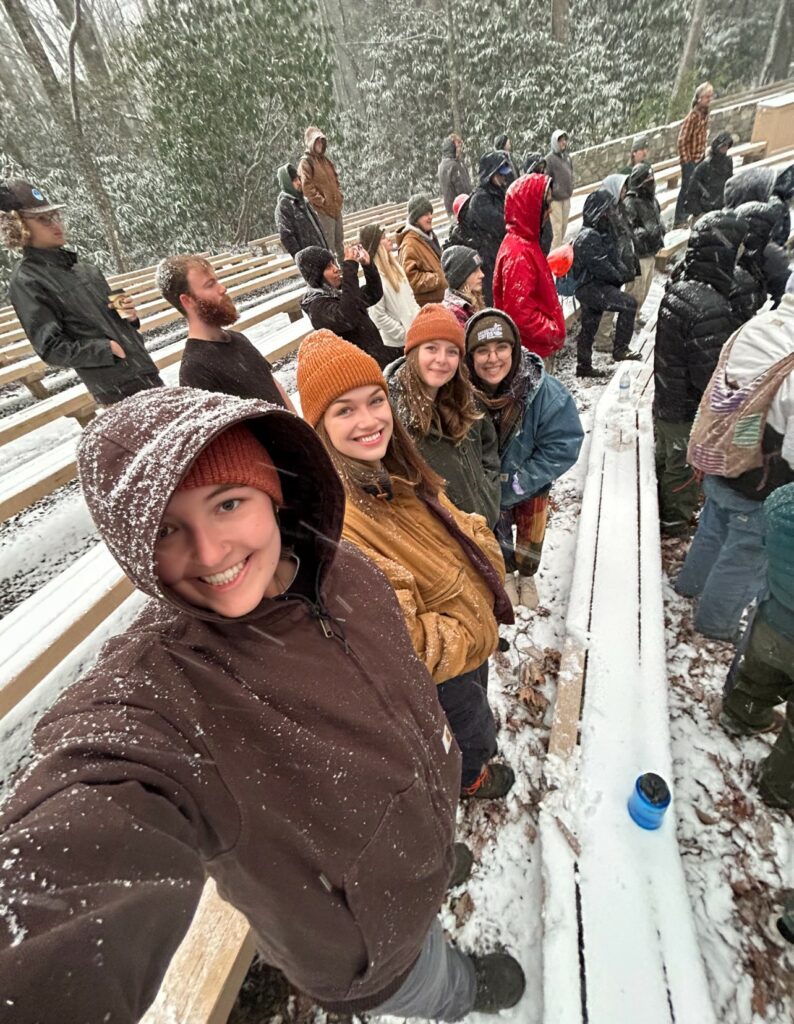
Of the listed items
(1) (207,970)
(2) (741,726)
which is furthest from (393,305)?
(1) (207,970)

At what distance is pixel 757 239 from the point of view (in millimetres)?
3117

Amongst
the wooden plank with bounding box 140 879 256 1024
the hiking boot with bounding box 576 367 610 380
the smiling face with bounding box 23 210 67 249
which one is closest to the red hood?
the hiking boot with bounding box 576 367 610 380

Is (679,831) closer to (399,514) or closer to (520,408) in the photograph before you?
(399,514)

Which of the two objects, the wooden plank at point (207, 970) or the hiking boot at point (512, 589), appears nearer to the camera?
the wooden plank at point (207, 970)

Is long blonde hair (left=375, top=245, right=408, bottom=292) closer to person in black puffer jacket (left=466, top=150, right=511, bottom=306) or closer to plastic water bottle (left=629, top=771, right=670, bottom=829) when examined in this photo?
person in black puffer jacket (left=466, top=150, right=511, bottom=306)

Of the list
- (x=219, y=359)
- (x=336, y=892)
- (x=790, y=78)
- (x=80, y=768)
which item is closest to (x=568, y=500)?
(x=219, y=359)

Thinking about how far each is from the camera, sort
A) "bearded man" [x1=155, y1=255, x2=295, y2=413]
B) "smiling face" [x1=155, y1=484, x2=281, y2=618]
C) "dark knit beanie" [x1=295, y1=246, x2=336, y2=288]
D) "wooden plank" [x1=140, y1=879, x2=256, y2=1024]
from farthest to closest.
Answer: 1. "dark knit beanie" [x1=295, y1=246, x2=336, y2=288]
2. "bearded man" [x1=155, y1=255, x2=295, y2=413]
3. "wooden plank" [x1=140, y1=879, x2=256, y2=1024]
4. "smiling face" [x1=155, y1=484, x2=281, y2=618]

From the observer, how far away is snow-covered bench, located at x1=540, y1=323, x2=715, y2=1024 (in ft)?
5.14

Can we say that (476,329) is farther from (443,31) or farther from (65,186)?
(443,31)

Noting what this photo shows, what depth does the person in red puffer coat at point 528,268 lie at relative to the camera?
385cm

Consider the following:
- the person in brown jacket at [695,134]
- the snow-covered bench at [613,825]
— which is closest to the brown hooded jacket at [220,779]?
the snow-covered bench at [613,825]

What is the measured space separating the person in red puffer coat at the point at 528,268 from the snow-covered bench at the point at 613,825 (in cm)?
189

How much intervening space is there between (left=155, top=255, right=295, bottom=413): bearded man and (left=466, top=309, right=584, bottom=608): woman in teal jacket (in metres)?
1.36

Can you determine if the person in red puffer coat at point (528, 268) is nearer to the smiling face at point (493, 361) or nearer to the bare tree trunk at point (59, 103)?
the smiling face at point (493, 361)
